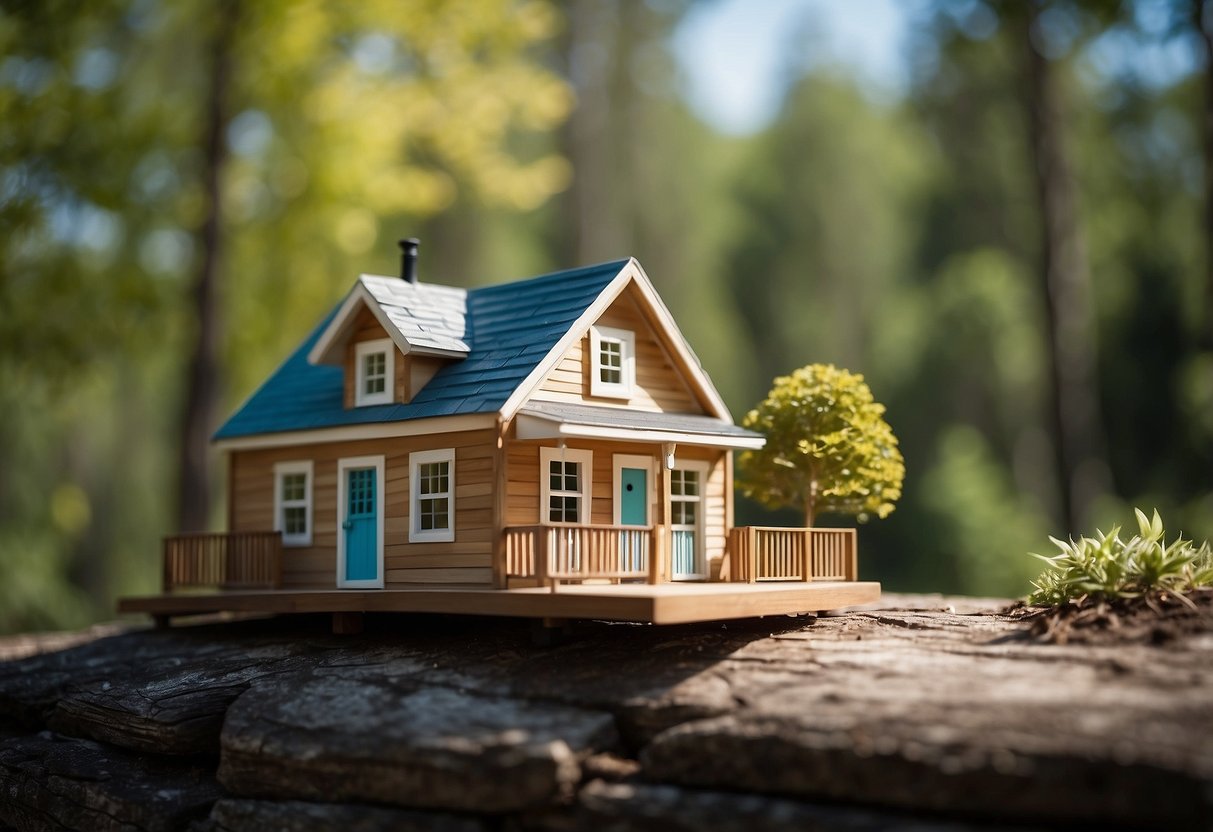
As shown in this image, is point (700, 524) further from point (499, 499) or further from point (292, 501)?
point (292, 501)

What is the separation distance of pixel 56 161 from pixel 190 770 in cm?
1586

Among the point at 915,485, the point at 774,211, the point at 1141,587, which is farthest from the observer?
the point at 774,211

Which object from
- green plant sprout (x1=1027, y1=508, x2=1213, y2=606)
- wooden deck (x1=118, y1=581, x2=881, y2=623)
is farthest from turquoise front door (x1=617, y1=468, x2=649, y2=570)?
green plant sprout (x1=1027, y1=508, x2=1213, y2=606)

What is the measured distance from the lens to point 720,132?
5681 centimetres

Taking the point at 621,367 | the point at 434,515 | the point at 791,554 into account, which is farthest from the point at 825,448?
the point at 434,515

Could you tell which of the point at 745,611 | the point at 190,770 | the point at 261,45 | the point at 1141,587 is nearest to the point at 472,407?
the point at 745,611

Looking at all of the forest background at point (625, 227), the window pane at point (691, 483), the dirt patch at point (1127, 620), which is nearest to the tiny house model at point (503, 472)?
the window pane at point (691, 483)

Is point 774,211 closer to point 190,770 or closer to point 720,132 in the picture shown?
point 720,132

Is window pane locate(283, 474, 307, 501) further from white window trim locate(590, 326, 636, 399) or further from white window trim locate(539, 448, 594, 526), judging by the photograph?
white window trim locate(590, 326, 636, 399)

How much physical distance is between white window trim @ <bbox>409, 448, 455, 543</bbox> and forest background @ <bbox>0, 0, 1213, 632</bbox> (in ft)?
31.3

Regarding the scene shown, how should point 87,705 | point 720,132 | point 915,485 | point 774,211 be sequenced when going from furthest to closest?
point 720,132
point 774,211
point 915,485
point 87,705

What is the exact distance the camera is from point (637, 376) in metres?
17.7

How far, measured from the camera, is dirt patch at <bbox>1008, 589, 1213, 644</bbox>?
41.1 feet

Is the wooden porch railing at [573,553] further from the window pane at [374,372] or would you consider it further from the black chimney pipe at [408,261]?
the black chimney pipe at [408,261]
